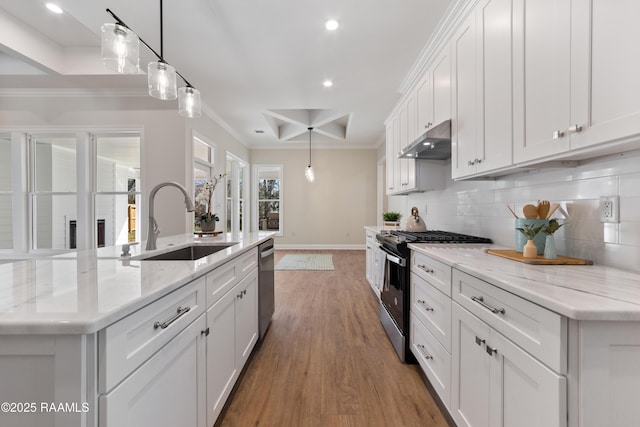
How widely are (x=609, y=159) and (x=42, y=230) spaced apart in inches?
231

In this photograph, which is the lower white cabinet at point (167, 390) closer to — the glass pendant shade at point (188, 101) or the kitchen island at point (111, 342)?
the kitchen island at point (111, 342)

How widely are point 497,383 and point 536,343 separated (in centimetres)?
32

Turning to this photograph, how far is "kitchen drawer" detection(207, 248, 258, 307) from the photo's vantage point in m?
1.37

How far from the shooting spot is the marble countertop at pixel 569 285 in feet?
2.46

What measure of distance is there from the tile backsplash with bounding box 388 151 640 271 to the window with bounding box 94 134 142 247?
14.1 ft

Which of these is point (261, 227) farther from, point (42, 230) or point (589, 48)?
point (589, 48)

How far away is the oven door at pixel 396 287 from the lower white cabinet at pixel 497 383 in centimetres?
69

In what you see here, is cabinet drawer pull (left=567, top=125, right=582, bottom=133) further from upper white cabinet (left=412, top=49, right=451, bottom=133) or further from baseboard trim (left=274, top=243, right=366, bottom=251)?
baseboard trim (left=274, top=243, right=366, bottom=251)

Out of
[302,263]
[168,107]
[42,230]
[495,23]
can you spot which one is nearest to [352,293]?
[302,263]

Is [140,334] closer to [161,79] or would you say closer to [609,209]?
[161,79]

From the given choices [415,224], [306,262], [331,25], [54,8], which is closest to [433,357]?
[415,224]

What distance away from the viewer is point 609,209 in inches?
48.8

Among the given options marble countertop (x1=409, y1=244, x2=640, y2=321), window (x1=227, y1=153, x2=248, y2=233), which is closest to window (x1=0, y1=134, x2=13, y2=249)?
window (x1=227, y1=153, x2=248, y2=233)

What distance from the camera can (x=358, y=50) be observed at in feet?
9.02
